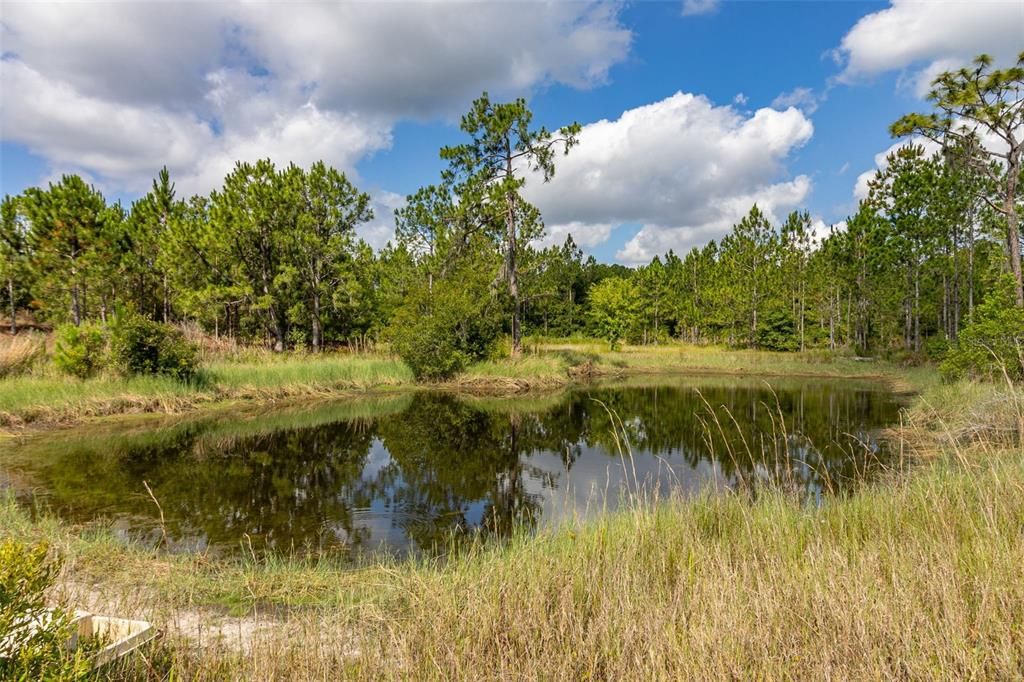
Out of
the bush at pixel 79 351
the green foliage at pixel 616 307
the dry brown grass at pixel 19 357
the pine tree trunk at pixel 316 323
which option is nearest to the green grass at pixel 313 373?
the bush at pixel 79 351

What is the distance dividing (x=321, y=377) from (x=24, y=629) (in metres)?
20.2

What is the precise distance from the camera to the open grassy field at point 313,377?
571 inches

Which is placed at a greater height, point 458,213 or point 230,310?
point 458,213

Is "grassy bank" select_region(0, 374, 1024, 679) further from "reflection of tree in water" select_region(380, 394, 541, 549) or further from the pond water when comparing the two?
"reflection of tree in water" select_region(380, 394, 541, 549)

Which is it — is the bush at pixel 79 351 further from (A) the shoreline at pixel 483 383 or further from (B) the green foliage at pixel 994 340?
(B) the green foliage at pixel 994 340

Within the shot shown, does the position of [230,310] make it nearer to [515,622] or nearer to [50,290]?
[50,290]

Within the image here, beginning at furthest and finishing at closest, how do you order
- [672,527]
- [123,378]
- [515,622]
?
[123,378], [672,527], [515,622]

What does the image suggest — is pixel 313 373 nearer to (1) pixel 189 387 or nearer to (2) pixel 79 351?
(1) pixel 189 387

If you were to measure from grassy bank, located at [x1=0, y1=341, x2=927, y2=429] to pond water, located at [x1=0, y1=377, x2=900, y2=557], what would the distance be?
1.26m

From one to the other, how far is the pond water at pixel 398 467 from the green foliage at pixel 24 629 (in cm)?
348

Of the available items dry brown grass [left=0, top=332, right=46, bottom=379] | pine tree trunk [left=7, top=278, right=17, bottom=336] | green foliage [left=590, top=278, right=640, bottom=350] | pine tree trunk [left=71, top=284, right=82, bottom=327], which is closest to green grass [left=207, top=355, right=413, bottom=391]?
dry brown grass [left=0, top=332, right=46, bottom=379]

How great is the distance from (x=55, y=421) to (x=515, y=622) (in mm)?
15859

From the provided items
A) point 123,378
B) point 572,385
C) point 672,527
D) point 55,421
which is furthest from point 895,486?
point 572,385

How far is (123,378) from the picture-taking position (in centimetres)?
1617
